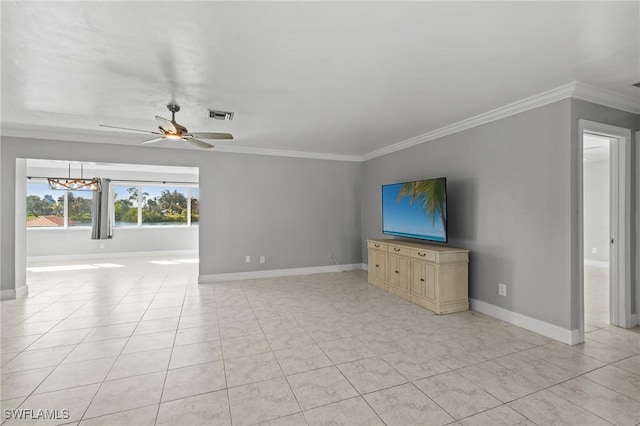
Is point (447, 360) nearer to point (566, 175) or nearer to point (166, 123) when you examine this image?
point (566, 175)

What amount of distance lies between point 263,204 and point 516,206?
3992mm

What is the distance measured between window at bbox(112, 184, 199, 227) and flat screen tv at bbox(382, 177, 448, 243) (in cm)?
629

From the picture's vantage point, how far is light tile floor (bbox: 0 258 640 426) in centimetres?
192

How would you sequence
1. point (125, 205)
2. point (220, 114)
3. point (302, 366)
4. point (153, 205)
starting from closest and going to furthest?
point (302, 366) < point (220, 114) < point (125, 205) < point (153, 205)

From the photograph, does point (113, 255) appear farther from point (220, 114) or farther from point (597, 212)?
point (597, 212)

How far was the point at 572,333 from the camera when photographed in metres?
2.84

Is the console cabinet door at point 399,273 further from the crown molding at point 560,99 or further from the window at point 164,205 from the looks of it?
the window at point 164,205

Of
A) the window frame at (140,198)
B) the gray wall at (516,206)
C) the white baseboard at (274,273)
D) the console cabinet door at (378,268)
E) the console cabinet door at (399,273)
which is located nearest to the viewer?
the gray wall at (516,206)

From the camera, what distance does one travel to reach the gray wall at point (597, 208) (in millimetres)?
6480

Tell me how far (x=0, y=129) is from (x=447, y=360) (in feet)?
20.2

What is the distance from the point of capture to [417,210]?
4395mm

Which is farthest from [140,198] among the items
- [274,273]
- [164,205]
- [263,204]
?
[274,273]

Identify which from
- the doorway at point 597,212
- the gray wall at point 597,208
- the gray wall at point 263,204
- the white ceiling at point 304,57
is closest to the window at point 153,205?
the gray wall at point 263,204

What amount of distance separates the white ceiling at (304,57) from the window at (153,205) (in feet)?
16.2
